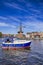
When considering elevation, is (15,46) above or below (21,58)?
above

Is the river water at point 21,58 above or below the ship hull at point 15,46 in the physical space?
below

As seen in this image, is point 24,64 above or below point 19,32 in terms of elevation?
below

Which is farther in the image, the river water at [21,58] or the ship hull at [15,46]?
the ship hull at [15,46]

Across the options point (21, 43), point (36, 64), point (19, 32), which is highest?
point (19, 32)

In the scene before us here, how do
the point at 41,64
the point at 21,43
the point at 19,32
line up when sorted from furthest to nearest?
the point at 19,32 < the point at 21,43 < the point at 41,64

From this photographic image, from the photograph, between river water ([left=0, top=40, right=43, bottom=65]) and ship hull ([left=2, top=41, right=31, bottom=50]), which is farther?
ship hull ([left=2, top=41, right=31, bottom=50])

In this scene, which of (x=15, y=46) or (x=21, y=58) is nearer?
(x=21, y=58)

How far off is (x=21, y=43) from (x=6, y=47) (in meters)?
4.62

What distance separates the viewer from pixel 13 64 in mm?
23672

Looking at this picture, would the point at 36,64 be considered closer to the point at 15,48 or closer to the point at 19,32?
the point at 15,48

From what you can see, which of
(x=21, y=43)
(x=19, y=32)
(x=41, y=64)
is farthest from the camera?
(x=19, y=32)

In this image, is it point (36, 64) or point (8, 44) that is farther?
point (8, 44)

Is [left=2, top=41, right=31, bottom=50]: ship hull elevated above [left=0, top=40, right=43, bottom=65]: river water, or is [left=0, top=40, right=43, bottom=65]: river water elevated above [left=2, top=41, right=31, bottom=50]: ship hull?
[left=2, top=41, right=31, bottom=50]: ship hull

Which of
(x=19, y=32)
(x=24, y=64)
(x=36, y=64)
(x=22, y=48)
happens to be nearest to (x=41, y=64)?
(x=36, y=64)
